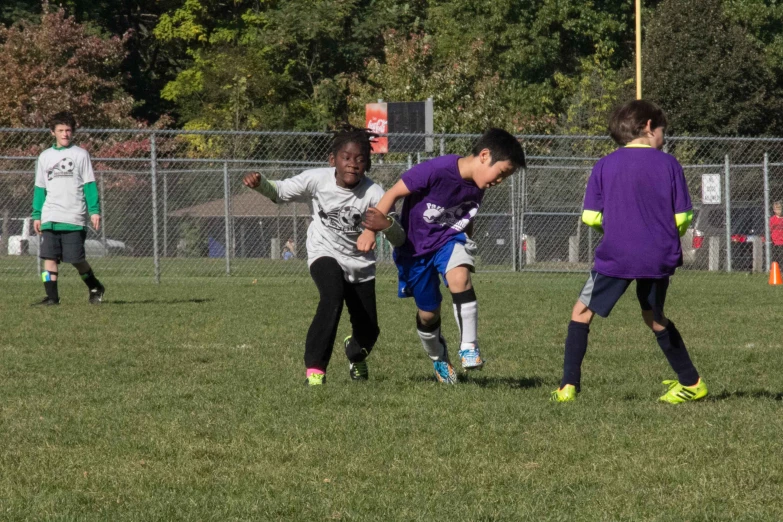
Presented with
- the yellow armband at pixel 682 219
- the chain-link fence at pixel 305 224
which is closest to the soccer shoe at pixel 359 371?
the yellow armband at pixel 682 219

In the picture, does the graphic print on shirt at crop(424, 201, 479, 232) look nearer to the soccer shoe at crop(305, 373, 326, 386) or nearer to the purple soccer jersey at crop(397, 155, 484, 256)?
the purple soccer jersey at crop(397, 155, 484, 256)

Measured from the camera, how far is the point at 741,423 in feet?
17.8

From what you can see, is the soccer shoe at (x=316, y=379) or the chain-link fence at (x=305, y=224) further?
the chain-link fence at (x=305, y=224)

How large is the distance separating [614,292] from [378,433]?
1573 millimetres

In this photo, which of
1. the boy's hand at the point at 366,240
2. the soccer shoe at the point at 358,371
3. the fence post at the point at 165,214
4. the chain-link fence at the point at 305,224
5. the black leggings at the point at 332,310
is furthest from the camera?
the chain-link fence at the point at 305,224

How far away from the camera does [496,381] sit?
23.7 feet

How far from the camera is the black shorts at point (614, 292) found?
611 centimetres

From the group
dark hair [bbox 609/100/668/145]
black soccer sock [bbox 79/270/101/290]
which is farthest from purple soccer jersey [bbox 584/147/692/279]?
black soccer sock [bbox 79/270/101/290]

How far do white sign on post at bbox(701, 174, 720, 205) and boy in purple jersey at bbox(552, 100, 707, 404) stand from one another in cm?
1594

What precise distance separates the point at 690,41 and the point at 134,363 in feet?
100

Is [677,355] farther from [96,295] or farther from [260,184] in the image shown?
[96,295]

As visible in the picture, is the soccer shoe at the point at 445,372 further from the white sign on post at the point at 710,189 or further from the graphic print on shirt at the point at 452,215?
the white sign on post at the point at 710,189

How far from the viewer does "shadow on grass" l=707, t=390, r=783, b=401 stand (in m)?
6.42

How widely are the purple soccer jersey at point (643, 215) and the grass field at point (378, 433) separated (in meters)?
0.70
